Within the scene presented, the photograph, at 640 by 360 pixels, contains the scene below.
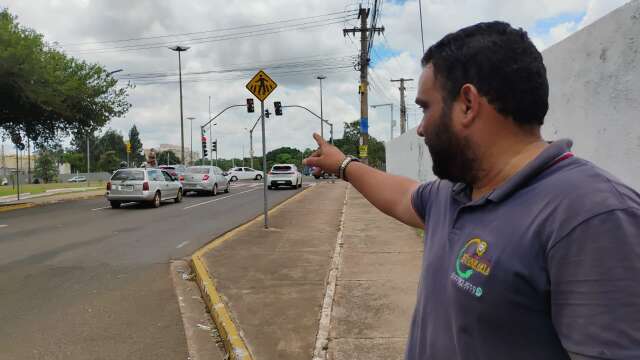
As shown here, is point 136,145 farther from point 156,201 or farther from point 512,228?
point 512,228

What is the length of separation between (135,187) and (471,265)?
16639 mm

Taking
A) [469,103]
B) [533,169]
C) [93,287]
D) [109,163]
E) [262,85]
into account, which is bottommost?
[93,287]

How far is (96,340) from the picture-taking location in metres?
4.36

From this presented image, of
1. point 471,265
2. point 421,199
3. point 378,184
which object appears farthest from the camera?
point 378,184

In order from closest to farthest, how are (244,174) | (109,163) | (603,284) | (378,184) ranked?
(603,284) < (378,184) < (244,174) < (109,163)

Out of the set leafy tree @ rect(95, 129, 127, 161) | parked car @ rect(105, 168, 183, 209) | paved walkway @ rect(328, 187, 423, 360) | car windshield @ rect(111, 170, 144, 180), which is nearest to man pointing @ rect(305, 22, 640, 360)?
paved walkway @ rect(328, 187, 423, 360)

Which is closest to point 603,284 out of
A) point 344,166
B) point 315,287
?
point 344,166

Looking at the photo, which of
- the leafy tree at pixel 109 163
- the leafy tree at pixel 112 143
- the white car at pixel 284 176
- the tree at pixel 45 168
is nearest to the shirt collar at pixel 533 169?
the white car at pixel 284 176

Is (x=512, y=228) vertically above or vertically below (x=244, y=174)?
above

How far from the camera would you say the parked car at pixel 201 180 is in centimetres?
2294

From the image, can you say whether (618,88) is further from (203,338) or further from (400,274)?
(203,338)

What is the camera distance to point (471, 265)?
113 centimetres

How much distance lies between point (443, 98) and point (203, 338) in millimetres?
3804

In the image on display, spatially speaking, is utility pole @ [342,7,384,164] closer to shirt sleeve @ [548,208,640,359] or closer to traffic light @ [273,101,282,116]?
traffic light @ [273,101,282,116]
